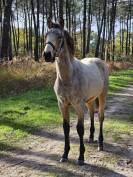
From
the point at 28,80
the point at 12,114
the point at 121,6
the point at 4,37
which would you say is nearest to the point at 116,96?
the point at 28,80

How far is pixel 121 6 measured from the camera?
61969 millimetres

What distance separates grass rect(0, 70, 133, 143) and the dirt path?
1.48ft

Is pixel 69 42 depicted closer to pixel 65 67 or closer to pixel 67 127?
pixel 65 67

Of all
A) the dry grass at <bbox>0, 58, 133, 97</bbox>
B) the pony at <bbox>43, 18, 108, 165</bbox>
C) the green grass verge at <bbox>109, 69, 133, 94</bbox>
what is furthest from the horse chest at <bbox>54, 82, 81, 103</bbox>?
the green grass verge at <bbox>109, 69, 133, 94</bbox>

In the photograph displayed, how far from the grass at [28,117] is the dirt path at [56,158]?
450 mm

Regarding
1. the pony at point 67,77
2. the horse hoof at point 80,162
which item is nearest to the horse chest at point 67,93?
the pony at point 67,77

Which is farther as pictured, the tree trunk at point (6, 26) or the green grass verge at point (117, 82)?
the tree trunk at point (6, 26)

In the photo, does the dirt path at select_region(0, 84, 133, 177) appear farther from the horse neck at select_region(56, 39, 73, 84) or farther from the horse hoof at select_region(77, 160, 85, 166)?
the horse neck at select_region(56, 39, 73, 84)

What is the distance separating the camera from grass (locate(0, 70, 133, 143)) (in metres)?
9.55

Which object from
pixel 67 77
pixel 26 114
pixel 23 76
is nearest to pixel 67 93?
pixel 67 77

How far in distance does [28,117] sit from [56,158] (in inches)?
152

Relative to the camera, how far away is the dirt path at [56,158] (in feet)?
22.2

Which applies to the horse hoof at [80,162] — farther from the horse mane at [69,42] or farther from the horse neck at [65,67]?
the horse mane at [69,42]

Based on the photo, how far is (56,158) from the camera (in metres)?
7.54
